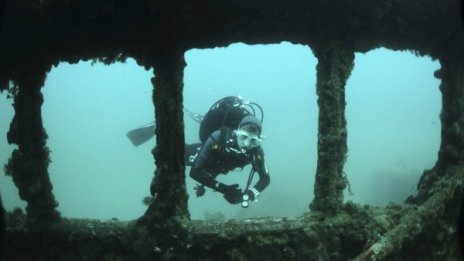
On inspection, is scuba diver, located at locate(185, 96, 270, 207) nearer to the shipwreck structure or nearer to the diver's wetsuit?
the diver's wetsuit

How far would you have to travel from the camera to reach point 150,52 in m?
3.49

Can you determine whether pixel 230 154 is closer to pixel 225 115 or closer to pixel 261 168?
pixel 261 168

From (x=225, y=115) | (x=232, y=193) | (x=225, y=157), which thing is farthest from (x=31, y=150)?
(x=225, y=115)

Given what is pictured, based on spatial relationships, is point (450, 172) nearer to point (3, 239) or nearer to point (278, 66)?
point (3, 239)

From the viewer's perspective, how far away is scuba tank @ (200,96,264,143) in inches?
267

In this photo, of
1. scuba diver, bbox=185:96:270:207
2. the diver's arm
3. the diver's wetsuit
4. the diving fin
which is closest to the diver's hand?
scuba diver, bbox=185:96:270:207

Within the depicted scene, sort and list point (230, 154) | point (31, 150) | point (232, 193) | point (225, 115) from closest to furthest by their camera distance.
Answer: point (31, 150), point (232, 193), point (230, 154), point (225, 115)

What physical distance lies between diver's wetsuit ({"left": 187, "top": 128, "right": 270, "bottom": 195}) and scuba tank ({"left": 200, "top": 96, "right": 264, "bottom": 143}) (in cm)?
79

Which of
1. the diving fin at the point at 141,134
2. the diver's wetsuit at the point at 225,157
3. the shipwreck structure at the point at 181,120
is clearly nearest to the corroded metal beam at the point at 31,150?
the shipwreck structure at the point at 181,120

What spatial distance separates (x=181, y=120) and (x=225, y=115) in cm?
332

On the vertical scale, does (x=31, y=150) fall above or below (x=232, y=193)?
above

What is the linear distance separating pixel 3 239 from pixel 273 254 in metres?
2.33

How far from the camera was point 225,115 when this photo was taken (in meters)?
6.80

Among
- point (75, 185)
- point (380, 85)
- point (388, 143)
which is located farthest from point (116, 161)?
point (380, 85)
